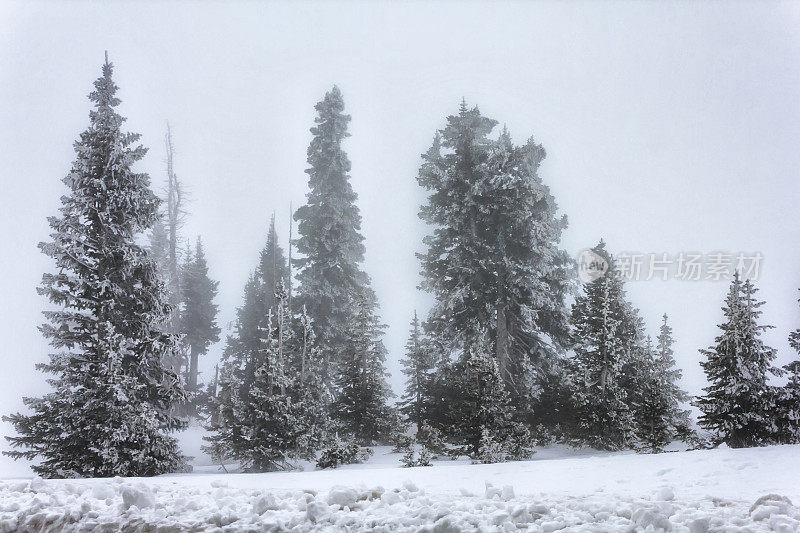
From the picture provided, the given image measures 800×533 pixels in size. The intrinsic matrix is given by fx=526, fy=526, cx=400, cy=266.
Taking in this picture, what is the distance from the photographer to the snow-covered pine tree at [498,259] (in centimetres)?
1759

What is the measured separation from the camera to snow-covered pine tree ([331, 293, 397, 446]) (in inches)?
682

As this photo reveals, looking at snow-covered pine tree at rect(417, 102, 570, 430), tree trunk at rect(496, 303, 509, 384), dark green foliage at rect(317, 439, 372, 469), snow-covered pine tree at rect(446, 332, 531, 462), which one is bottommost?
dark green foliage at rect(317, 439, 372, 469)

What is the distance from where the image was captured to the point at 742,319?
1083 centimetres

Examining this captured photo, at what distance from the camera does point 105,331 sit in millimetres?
11719

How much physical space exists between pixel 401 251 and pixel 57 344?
32568mm

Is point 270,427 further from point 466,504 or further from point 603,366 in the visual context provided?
point 466,504

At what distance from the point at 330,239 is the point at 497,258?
27.9 feet

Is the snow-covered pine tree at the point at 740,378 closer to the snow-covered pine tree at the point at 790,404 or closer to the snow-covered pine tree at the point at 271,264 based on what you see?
the snow-covered pine tree at the point at 790,404

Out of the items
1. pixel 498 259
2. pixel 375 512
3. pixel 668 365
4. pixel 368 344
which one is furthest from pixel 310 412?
pixel 668 365

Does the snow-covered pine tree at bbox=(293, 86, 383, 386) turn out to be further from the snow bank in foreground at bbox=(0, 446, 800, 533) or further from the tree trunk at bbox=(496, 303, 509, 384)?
the snow bank in foreground at bbox=(0, 446, 800, 533)

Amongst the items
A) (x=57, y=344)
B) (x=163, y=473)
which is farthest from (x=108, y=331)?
(x=163, y=473)

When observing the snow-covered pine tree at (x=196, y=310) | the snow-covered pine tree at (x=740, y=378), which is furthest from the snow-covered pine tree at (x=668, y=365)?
the snow-covered pine tree at (x=196, y=310)

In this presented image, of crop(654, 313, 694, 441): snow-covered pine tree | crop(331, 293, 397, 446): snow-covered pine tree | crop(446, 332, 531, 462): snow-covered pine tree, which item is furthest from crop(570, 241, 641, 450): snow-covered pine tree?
crop(331, 293, 397, 446): snow-covered pine tree

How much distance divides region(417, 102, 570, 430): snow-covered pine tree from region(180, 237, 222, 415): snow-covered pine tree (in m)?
12.8
